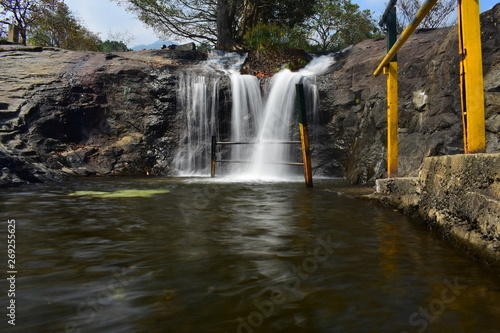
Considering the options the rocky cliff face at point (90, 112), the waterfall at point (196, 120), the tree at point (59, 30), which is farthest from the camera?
the tree at point (59, 30)

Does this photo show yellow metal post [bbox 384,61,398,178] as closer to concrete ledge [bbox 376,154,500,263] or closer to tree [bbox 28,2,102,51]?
concrete ledge [bbox 376,154,500,263]

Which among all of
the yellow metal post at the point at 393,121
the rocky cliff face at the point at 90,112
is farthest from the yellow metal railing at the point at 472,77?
the rocky cliff face at the point at 90,112

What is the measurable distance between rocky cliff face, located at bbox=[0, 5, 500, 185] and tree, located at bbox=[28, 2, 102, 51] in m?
10.9

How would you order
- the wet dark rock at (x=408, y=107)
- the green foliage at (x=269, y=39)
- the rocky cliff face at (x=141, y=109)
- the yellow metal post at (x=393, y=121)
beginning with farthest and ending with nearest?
the green foliage at (x=269, y=39)
the rocky cliff face at (x=141, y=109)
the wet dark rock at (x=408, y=107)
the yellow metal post at (x=393, y=121)

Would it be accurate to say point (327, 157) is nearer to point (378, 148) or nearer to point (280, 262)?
point (378, 148)

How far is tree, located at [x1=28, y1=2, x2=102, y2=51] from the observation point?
2370 cm

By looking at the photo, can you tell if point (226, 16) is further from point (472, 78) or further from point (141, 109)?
point (472, 78)

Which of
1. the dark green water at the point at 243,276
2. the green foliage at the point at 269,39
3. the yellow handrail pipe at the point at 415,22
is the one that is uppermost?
the green foliage at the point at 269,39

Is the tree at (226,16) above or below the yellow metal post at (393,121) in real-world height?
above

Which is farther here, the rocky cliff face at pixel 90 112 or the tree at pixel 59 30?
the tree at pixel 59 30

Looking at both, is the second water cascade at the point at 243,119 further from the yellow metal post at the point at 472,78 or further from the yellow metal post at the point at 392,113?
the yellow metal post at the point at 472,78

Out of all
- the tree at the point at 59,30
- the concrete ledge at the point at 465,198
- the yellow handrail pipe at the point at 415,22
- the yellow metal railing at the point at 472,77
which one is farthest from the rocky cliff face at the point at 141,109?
the tree at the point at 59,30

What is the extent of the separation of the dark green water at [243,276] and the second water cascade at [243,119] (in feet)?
26.9

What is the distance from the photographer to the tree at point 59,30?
23.7 m
